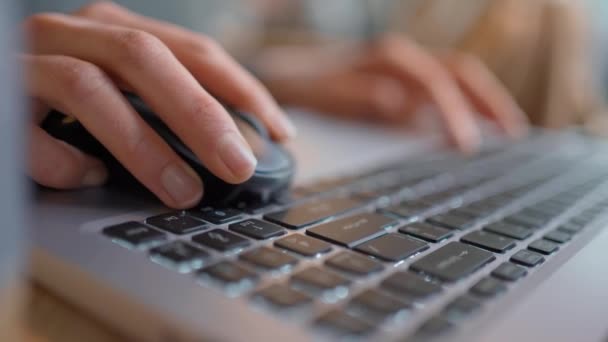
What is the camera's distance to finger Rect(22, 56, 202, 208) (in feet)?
1.16

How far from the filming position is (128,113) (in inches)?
14.1

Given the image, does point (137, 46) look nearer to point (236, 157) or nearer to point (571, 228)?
point (236, 157)

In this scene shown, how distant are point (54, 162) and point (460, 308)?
0.29 m

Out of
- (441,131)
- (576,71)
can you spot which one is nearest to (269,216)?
(441,131)

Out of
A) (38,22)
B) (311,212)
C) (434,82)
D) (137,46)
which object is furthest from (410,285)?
(434,82)

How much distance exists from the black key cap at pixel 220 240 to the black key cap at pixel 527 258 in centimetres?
16

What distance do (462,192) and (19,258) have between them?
1.38ft

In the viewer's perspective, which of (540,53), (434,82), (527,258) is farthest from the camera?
(540,53)

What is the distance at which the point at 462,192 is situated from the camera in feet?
1.71

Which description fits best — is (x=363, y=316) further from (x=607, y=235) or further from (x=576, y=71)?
(x=576, y=71)

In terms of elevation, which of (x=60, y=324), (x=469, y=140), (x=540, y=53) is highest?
(x=540, y=53)

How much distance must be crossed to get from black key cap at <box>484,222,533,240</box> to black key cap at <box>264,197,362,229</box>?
103 millimetres

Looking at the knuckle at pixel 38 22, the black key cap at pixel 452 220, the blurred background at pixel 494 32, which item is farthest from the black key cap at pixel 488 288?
the blurred background at pixel 494 32

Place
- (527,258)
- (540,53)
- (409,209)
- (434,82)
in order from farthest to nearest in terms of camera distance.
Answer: (540,53), (434,82), (409,209), (527,258)
